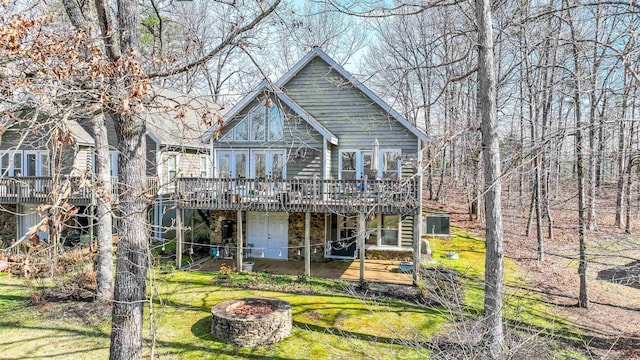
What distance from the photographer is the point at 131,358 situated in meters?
6.77

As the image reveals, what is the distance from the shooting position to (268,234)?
685 inches

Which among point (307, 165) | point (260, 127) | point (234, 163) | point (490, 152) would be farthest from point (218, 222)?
point (490, 152)

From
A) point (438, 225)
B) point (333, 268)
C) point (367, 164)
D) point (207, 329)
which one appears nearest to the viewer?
point (207, 329)

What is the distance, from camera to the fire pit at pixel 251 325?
9.36 m

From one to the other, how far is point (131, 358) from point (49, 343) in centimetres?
408

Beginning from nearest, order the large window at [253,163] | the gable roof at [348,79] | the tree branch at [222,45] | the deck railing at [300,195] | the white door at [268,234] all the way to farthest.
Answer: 1. the tree branch at [222,45]
2. the deck railing at [300,195]
3. the gable roof at [348,79]
4. the large window at [253,163]
5. the white door at [268,234]

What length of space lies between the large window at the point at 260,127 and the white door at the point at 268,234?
3338 millimetres

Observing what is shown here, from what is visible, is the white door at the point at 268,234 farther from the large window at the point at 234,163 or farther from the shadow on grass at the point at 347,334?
the shadow on grass at the point at 347,334

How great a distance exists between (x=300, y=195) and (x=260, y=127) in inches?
161

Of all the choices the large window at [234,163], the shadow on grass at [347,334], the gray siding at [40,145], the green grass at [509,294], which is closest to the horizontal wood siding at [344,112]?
the large window at [234,163]

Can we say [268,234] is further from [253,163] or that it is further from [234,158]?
[234,158]

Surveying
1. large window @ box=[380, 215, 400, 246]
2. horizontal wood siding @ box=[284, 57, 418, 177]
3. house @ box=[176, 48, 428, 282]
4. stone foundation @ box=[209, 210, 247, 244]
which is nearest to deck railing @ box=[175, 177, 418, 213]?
house @ box=[176, 48, 428, 282]

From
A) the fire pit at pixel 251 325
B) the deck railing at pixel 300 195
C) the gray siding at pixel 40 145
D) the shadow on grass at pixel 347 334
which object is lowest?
the shadow on grass at pixel 347 334

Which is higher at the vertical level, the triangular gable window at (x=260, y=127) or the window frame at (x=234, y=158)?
the triangular gable window at (x=260, y=127)
